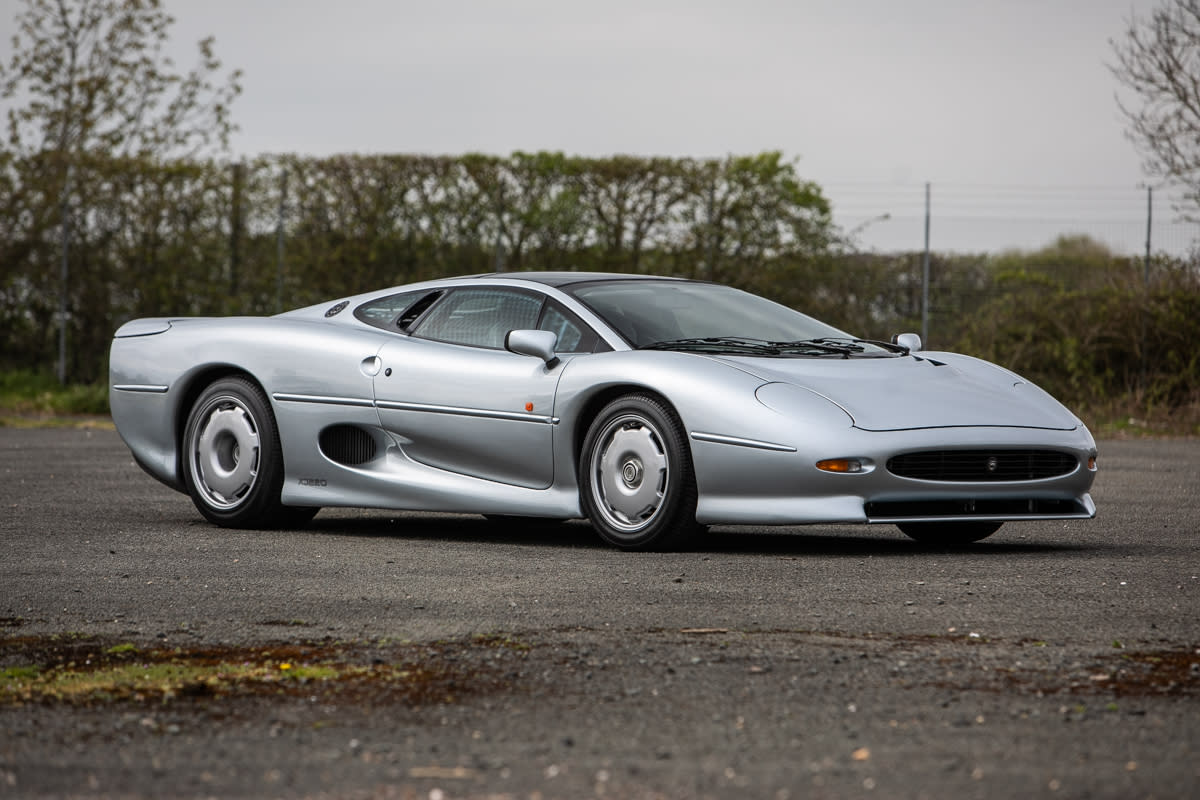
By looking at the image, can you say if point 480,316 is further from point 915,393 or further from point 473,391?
point 915,393

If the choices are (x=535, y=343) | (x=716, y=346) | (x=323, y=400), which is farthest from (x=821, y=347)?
(x=323, y=400)

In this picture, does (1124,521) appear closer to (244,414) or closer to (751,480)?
(751,480)

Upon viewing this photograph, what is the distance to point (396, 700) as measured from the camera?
150 inches

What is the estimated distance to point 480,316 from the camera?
792 centimetres

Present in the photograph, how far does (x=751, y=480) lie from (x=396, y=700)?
3.13 meters

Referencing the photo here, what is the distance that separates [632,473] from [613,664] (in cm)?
276

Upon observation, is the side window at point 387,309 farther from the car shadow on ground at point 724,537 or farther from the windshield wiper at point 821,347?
the windshield wiper at point 821,347

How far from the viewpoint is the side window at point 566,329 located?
7.46 meters

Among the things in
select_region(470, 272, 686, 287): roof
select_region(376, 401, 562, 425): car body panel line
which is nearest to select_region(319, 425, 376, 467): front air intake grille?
select_region(376, 401, 562, 425): car body panel line

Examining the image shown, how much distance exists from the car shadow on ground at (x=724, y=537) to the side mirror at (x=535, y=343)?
83 centimetres

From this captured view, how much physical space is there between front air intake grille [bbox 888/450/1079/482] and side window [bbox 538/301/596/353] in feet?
4.96

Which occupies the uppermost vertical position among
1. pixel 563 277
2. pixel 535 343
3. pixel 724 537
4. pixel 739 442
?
pixel 563 277

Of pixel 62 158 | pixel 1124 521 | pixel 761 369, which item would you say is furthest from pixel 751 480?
pixel 62 158

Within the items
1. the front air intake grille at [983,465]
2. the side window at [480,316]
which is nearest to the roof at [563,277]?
the side window at [480,316]
